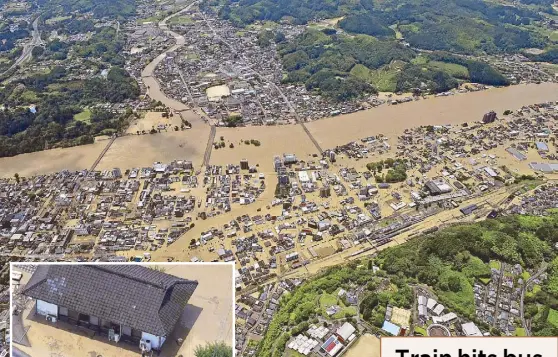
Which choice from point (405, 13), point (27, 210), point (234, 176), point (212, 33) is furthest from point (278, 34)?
point (27, 210)

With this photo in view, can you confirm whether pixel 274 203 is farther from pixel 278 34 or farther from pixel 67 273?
pixel 278 34

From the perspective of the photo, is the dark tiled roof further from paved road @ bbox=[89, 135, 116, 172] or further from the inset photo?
paved road @ bbox=[89, 135, 116, 172]

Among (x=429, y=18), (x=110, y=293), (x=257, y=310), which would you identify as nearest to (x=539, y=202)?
(x=257, y=310)

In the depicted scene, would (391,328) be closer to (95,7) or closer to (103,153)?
(103,153)

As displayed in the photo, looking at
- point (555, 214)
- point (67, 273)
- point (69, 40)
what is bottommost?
point (69, 40)

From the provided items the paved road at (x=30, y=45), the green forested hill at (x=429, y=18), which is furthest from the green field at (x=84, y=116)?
the green forested hill at (x=429, y=18)

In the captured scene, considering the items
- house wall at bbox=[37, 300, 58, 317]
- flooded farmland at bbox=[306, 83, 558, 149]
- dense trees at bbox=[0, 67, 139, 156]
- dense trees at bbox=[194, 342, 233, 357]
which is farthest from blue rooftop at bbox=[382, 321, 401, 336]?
dense trees at bbox=[0, 67, 139, 156]
